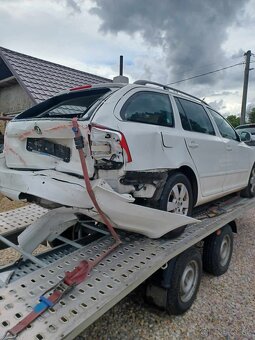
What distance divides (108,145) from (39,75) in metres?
10.1

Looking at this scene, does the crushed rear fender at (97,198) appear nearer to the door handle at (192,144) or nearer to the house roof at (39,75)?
the door handle at (192,144)

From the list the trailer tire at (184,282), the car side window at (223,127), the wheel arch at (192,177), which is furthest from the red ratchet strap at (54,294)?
the car side window at (223,127)

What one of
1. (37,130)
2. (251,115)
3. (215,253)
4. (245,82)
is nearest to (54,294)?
(37,130)

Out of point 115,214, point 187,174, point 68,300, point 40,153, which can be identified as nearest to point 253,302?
point 187,174

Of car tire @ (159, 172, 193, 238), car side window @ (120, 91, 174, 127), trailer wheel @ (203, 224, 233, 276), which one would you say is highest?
car side window @ (120, 91, 174, 127)

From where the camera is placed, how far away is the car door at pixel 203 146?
3.48 metres

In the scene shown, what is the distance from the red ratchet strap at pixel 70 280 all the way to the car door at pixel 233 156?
94.3 inches

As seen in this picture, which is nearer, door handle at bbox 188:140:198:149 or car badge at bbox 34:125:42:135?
car badge at bbox 34:125:42:135

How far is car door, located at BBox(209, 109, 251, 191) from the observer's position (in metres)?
4.41

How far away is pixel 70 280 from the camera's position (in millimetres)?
2168

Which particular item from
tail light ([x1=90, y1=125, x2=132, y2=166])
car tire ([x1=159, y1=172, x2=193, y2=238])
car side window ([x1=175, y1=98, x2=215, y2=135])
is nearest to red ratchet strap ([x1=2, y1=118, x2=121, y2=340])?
tail light ([x1=90, y1=125, x2=132, y2=166])

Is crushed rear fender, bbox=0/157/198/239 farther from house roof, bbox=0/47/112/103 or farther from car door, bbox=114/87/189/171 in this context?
house roof, bbox=0/47/112/103

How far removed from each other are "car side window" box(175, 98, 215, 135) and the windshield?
105cm

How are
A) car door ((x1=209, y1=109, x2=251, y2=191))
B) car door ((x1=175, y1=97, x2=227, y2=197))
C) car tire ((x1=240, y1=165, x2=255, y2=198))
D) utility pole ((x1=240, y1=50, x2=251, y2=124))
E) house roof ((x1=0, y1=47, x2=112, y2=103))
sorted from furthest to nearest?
utility pole ((x1=240, y1=50, x2=251, y2=124))
house roof ((x1=0, y1=47, x2=112, y2=103))
car tire ((x1=240, y1=165, x2=255, y2=198))
car door ((x1=209, y1=109, x2=251, y2=191))
car door ((x1=175, y1=97, x2=227, y2=197))
